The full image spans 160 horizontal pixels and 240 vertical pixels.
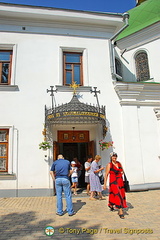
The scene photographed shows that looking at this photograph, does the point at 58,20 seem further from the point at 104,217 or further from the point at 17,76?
the point at 104,217

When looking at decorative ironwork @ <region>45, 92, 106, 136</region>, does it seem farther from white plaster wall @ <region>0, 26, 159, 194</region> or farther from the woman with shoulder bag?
the woman with shoulder bag

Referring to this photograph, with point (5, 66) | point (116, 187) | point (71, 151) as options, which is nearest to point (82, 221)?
point (116, 187)

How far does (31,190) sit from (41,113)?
9.49 feet

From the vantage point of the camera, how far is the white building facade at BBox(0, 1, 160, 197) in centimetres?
720

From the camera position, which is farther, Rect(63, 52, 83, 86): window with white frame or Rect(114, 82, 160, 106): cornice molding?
Rect(63, 52, 83, 86): window with white frame

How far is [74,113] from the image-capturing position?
6676 mm

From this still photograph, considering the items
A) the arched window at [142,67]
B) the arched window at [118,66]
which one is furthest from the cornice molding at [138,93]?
the arched window at [142,67]

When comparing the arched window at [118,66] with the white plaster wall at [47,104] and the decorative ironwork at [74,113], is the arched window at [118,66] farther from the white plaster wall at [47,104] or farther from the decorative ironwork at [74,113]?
the decorative ironwork at [74,113]

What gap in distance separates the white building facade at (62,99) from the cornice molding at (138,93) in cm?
4

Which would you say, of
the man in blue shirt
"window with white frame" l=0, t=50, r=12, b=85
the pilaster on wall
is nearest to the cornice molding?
the pilaster on wall

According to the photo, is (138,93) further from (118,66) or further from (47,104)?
(118,66)

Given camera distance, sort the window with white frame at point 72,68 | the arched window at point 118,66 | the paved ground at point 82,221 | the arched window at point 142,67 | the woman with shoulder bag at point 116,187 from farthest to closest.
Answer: the arched window at point 142,67 → the arched window at point 118,66 → the window with white frame at point 72,68 → the woman with shoulder bag at point 116,187 → the paved ground at point 82,221

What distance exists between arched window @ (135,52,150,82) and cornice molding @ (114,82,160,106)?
3.71 m

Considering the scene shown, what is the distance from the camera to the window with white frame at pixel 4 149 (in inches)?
283
